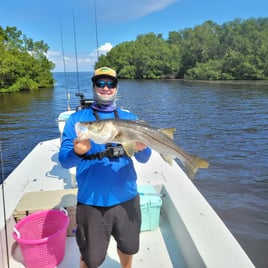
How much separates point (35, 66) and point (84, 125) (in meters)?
43.5

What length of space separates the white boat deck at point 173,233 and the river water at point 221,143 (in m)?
1.60

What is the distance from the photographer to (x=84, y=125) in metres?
Result: 2.05

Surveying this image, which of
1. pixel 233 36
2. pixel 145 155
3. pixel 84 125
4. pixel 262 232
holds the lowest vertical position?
pixel 262 232

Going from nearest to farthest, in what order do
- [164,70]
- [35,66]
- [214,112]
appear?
[214,112]
[35,66]
[164,70]

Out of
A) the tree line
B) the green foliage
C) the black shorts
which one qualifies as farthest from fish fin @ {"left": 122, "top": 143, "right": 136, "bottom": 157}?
the tree line

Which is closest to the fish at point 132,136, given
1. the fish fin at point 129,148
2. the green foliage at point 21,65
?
the fish fin at point 129,148

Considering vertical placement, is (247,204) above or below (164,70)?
below

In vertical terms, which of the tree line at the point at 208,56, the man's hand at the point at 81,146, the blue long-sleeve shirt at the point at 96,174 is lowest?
the blue long-sleeve shirt at the point at 96,174

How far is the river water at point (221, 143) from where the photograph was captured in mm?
5863

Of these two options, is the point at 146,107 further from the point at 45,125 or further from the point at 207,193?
the point at 207,193

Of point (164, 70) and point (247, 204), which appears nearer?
point (247, 204)

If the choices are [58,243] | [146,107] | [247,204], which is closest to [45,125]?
[146,107]

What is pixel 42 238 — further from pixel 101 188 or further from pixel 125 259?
pixel 101 188

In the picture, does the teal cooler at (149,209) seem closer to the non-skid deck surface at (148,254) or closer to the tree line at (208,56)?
the non-skid deck surface at (148,254)
